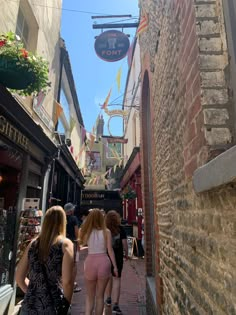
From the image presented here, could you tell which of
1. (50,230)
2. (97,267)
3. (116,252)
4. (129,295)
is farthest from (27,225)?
(50,230)

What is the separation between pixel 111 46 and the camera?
7.31 m

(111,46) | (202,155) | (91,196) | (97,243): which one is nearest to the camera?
(202,155)

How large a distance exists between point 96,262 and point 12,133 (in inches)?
105

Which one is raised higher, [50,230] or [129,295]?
[50,230]

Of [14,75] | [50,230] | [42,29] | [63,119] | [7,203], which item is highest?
[42,29]

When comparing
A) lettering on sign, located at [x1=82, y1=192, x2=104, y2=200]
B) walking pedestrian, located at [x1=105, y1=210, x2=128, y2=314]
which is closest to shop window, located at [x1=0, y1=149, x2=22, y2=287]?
walking pedestrian, located at [x1=105, y1=210, x2=128, y2=314]

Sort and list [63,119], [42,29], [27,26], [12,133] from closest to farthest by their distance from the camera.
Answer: [12,133] → [27,26] → [42,29] → [63,119]

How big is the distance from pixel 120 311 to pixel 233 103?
446 centimetres

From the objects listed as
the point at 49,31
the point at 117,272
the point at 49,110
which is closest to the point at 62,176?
the point at 49,110

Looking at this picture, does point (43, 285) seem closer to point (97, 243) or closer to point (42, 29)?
point (97, 243)

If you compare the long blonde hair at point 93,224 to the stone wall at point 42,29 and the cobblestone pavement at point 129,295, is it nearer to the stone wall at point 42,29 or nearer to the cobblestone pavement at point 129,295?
the cobblestone pavement at point 129,295

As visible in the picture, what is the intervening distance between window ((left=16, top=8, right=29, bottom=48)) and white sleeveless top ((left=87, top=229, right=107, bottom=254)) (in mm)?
4679

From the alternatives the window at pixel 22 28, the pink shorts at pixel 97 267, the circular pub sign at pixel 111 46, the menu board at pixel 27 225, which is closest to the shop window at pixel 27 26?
the window at pixel 22 28

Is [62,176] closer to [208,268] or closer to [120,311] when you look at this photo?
[120,311]
